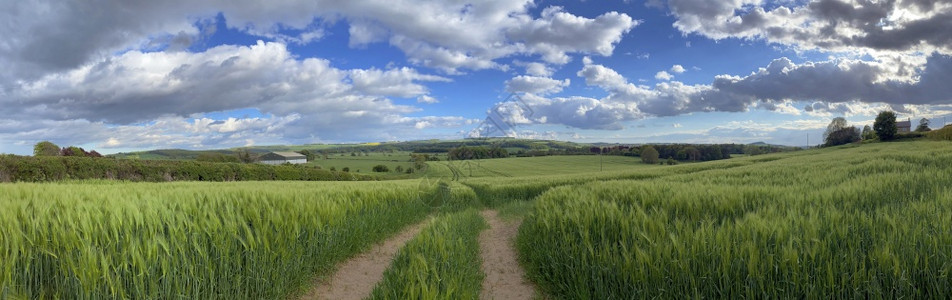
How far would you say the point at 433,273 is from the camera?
14.2ft

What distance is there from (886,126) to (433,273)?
91.5 meters

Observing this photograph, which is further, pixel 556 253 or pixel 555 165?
pixel 555 165

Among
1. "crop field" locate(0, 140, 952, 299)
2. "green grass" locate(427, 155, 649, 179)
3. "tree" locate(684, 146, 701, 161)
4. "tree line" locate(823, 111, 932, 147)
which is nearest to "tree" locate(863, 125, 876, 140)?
"tree line" locate(823, 111, 932, 147)

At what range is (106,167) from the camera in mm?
22438

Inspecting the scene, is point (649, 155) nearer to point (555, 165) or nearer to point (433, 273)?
point (555, 165)

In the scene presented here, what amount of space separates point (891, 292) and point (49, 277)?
676 cm

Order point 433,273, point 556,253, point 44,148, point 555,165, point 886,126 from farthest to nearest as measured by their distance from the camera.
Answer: point 886,126 < point 555,165 < point 44,148 < point 556,253 < point 433,273

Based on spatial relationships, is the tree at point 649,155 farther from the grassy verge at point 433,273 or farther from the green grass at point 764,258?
the grassy verge at point 433,273

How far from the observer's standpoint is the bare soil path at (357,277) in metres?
5.54

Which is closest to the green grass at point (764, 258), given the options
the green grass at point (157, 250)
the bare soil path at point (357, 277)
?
the bare soil path at point (357, 277)

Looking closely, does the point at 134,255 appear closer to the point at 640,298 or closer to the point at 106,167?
the point at 640,298

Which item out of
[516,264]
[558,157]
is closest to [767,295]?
[516,264]

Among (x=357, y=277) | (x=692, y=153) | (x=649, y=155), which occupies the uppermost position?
(x=357, y=277)

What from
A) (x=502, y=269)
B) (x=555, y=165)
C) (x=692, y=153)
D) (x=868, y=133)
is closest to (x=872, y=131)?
(x=868, y=133)
